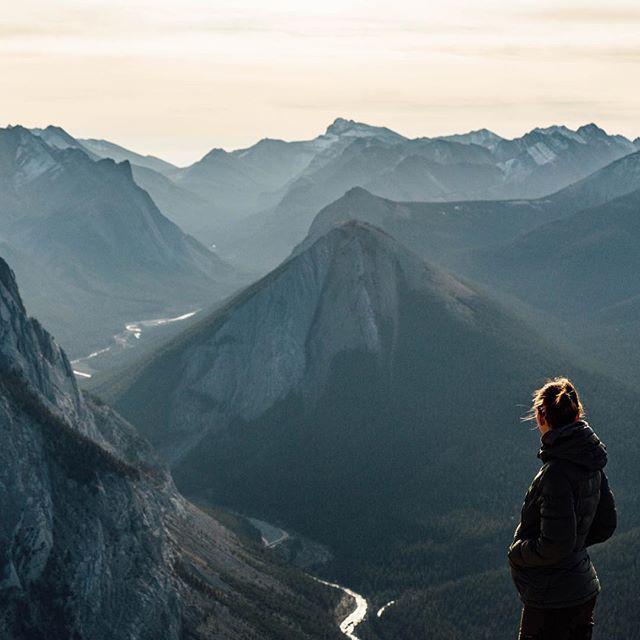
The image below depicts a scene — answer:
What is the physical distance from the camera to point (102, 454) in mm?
148875

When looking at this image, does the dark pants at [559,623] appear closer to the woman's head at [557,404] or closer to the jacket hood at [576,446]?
the jacket hood at [576,446]

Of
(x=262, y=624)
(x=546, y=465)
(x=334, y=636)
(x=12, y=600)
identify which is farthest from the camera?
(x=334, y=636)

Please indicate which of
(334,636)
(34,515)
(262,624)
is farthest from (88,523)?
(334,636)

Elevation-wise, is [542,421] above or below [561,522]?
above

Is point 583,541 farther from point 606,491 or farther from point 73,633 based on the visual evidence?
point 73,633

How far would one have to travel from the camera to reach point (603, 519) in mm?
25391

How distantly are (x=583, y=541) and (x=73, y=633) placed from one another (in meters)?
114

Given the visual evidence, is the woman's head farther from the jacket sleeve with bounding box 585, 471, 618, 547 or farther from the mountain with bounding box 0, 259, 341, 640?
the mountain with bounding box 0, 259, 341, 640

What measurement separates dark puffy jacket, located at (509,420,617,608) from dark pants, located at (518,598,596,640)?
9.2 inches

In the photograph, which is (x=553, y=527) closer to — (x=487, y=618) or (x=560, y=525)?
(x=560, y=525)

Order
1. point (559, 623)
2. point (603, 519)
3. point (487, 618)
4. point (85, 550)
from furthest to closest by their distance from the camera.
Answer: point (487, 618) → point (85, 550) → point (603, 519) → point (559, 623)

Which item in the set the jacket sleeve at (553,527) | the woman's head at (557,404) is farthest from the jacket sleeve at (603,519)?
the woman's head at (557,404)

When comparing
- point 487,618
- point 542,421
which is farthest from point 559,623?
point 487,618

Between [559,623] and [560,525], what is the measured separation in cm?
260
